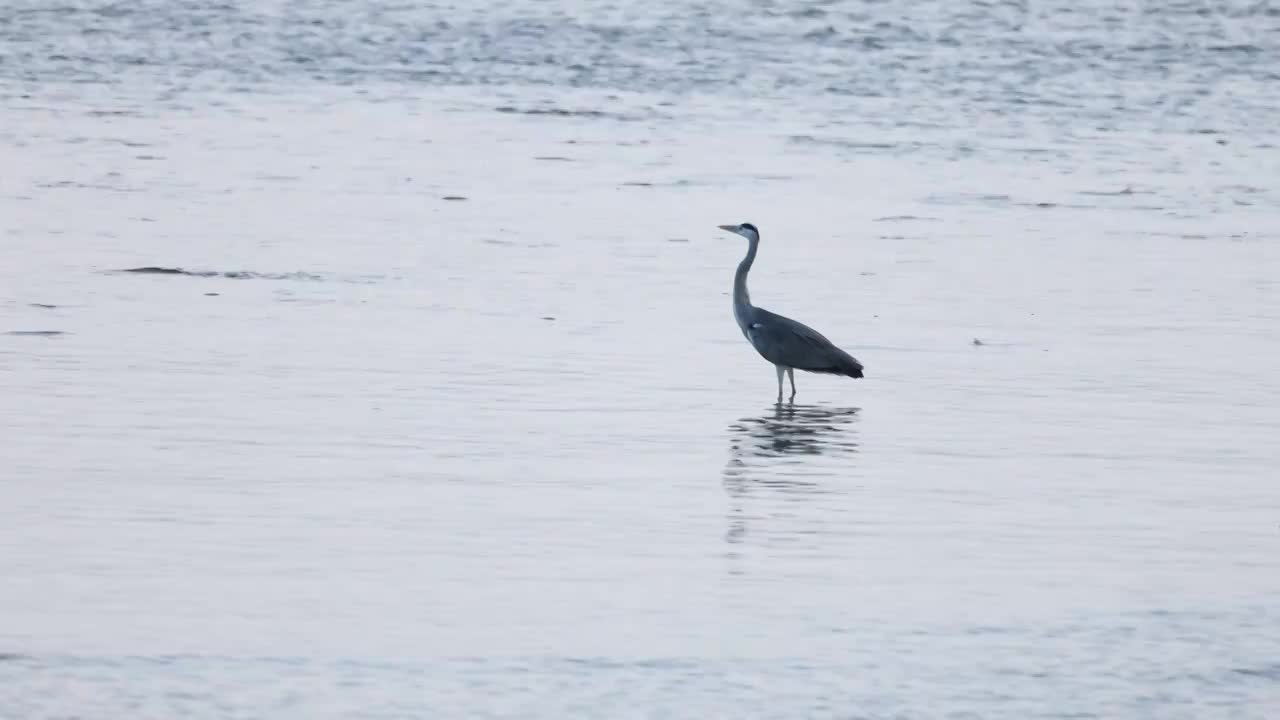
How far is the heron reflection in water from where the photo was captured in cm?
1209

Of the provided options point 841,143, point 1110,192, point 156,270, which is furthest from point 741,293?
point 841,143

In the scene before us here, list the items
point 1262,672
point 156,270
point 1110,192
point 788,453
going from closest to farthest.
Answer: point 1262,672 → point 788,453 → point 156,270 → point 1110,192

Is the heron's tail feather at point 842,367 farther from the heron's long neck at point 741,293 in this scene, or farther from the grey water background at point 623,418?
the heron's long neck at point 741,293

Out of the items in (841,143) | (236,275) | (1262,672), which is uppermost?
(1262,672)

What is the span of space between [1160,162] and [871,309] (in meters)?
11.4

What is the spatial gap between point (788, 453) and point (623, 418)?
1036mm

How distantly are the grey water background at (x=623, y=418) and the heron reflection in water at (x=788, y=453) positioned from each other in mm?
46

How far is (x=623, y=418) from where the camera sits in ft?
45.3

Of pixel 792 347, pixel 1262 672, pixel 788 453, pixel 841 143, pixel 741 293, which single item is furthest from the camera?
pixel 841 143

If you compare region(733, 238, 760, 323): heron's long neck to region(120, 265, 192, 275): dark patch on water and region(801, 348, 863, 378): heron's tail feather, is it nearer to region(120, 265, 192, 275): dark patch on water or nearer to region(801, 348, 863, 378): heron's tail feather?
region(801, 348, 863, 378): heron's tail feather

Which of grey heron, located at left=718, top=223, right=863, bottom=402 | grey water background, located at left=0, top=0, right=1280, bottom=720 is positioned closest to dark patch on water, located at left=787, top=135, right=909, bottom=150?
grey water background, located at left=0, top=0, right=1280, bottom=720

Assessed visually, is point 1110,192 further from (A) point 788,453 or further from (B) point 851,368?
(A) point 788,453

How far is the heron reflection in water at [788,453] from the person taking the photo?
1209cm

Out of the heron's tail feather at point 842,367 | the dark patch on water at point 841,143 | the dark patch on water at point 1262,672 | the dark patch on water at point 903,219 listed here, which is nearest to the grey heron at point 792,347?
the heron's tail feather at point 842,367
